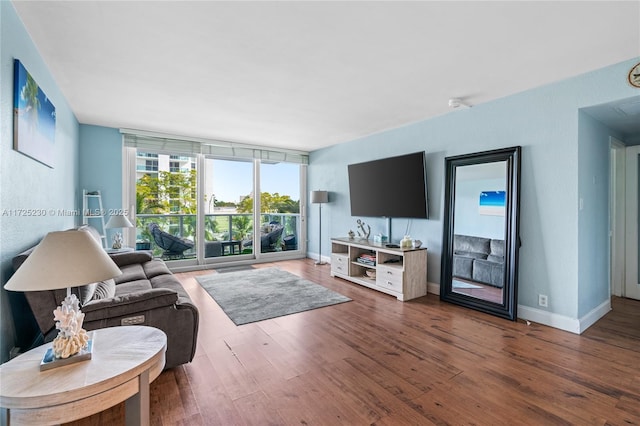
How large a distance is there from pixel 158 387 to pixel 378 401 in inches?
56.1

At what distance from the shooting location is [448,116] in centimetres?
381

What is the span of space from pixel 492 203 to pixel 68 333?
3679mm

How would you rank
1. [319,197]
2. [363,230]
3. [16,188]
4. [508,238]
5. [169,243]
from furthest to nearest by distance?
1. [319,197]
2. [169,243]
3. [363,230]
4. [508,238]
5. [16,188]

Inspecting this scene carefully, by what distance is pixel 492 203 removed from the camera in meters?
3.29

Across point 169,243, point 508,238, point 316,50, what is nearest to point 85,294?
point 316,50

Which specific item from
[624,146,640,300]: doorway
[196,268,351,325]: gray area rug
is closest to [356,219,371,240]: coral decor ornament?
[196,268,351,325]: gray area rug

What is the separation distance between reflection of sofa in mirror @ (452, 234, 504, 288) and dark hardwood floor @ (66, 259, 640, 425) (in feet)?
1.42

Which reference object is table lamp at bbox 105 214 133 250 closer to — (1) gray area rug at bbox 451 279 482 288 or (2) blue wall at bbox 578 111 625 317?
(1) gray area rug at bbox 451 279 482 288

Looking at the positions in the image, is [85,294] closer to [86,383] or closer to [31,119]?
[86,383]

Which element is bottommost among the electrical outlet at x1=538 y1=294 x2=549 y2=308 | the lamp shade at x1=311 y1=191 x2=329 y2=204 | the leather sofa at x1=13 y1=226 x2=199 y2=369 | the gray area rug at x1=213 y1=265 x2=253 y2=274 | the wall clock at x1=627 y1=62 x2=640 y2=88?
the gray area rug at x1=213 y1=265 x2=253 y2=274

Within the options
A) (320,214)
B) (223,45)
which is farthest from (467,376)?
(320,214)

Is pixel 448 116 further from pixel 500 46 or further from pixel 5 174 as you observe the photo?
pixel 5 174

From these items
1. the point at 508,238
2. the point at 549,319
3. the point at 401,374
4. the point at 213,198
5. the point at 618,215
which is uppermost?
the point at 213,198

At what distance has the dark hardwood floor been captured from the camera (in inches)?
66.1
